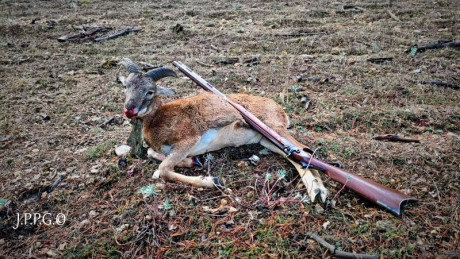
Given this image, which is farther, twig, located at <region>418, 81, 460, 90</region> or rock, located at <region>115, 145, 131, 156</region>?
twig, located at <region>418, 81, 460, 90</region>

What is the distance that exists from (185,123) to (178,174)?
859 millimetres

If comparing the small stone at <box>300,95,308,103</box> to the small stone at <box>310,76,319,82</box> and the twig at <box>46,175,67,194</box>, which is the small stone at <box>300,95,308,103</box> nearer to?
the small stone at <box>310,76,319,82</box>

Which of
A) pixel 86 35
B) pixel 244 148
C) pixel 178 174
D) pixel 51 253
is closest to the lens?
pixel 51 253

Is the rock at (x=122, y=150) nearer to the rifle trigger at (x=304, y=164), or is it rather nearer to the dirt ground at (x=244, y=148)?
the dirt ground at (x=244, y=148)

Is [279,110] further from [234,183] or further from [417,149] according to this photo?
[417,149]

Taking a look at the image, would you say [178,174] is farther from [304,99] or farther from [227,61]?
[227,61]

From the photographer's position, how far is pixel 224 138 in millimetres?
4996

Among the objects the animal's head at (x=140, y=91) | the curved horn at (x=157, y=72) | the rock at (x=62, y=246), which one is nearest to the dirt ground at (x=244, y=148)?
the rock at (x=62, y=246)

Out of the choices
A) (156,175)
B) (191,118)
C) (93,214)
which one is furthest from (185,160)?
(93,214)

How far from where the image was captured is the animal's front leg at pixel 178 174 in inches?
168

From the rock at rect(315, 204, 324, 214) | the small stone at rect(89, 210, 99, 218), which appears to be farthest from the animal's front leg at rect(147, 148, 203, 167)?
the rock at rect(315, 204, 324, 214)

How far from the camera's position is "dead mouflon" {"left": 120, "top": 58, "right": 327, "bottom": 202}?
4730 mm

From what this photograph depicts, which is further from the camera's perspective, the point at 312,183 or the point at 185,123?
the point at 185,123

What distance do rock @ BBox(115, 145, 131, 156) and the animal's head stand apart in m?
0.69
